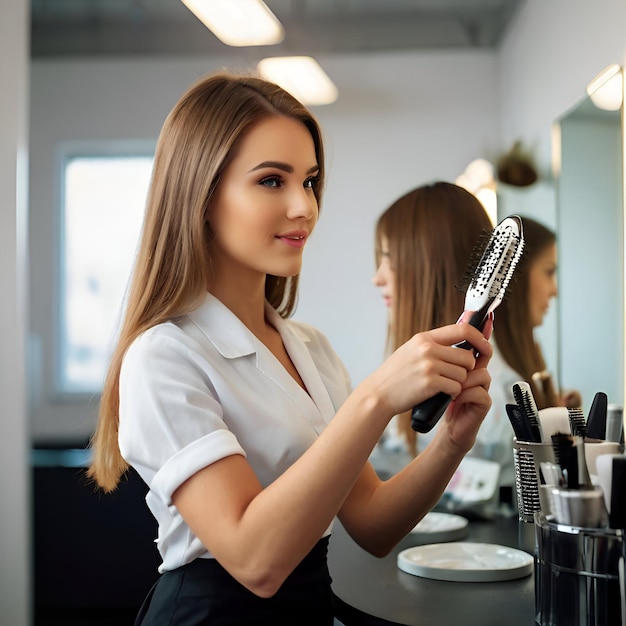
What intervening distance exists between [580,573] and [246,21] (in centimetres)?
170

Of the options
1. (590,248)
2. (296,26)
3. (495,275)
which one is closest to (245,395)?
(495,275)

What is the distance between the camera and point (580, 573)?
849 mm

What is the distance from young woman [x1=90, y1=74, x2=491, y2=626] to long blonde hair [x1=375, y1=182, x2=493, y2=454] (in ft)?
1.94

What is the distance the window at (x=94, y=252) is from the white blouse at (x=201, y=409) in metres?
1.27

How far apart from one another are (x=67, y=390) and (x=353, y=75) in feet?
3.66

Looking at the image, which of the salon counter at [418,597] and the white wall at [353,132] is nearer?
the salon counter at [418,597]

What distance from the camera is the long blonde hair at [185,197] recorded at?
106cm

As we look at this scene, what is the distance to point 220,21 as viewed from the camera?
2.17m

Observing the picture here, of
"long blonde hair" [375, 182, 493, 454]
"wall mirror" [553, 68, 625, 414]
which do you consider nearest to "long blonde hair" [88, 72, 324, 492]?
"wall mirror" [553, 68, 625, 414]

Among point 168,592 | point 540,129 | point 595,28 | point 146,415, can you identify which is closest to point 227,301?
point 146,415

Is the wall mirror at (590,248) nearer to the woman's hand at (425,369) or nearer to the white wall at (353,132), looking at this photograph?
the white wall at (353,132)

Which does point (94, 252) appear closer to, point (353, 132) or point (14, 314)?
point (14, 314)

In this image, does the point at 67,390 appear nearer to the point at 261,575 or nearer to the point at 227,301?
the point at 227,301

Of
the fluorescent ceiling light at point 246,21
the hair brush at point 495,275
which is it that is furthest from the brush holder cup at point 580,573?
the fluorescent ceiling light at point 246,21
